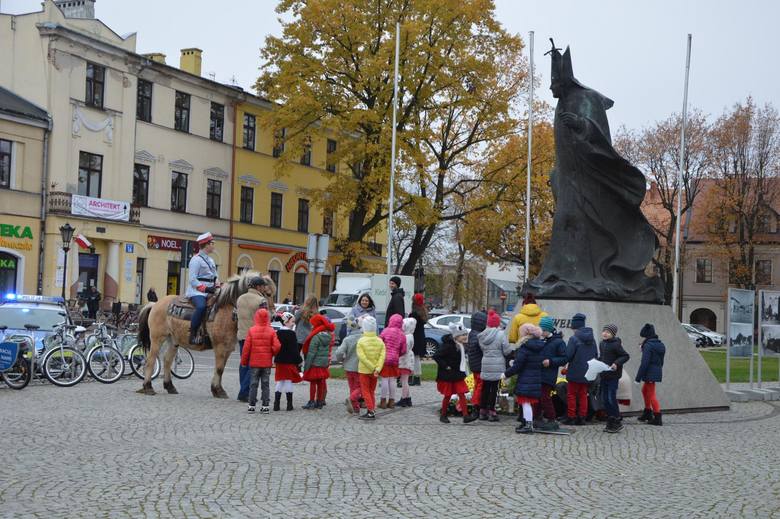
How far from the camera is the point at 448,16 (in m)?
42.4

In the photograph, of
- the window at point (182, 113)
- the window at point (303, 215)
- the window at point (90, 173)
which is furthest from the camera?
the window at point (303, 215)

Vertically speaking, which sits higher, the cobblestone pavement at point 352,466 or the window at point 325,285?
the window at point 325,285

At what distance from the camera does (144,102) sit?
151 feet

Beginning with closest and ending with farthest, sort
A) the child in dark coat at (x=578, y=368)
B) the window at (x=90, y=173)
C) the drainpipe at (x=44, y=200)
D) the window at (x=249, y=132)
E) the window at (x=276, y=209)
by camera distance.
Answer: the child in dark coat at (x=578, y=368) < the drainpipe at (x=44, y=200) < the window at (x=90, y=173) < the window at (x=249, y=132) < the window at (x=276, y=209)

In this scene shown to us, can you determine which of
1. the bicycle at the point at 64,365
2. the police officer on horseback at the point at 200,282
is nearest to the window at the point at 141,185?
the bicycle at the point at 64,365

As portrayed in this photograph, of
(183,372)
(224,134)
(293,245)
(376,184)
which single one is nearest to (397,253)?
(293,245)

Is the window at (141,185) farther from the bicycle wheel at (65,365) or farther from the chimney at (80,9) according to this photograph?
the bicycle wheel at (65,365)

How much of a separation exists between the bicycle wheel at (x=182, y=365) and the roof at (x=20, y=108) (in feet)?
70.5

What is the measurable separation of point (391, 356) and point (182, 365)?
22.3ft

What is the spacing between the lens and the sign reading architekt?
136 ft

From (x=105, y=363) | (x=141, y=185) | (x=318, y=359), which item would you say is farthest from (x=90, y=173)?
(x=318, y=359)

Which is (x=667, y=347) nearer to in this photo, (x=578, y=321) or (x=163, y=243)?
(x=578, y=321)

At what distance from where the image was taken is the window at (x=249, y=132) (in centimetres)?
5269

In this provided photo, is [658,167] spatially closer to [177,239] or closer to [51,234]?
[177,239]
